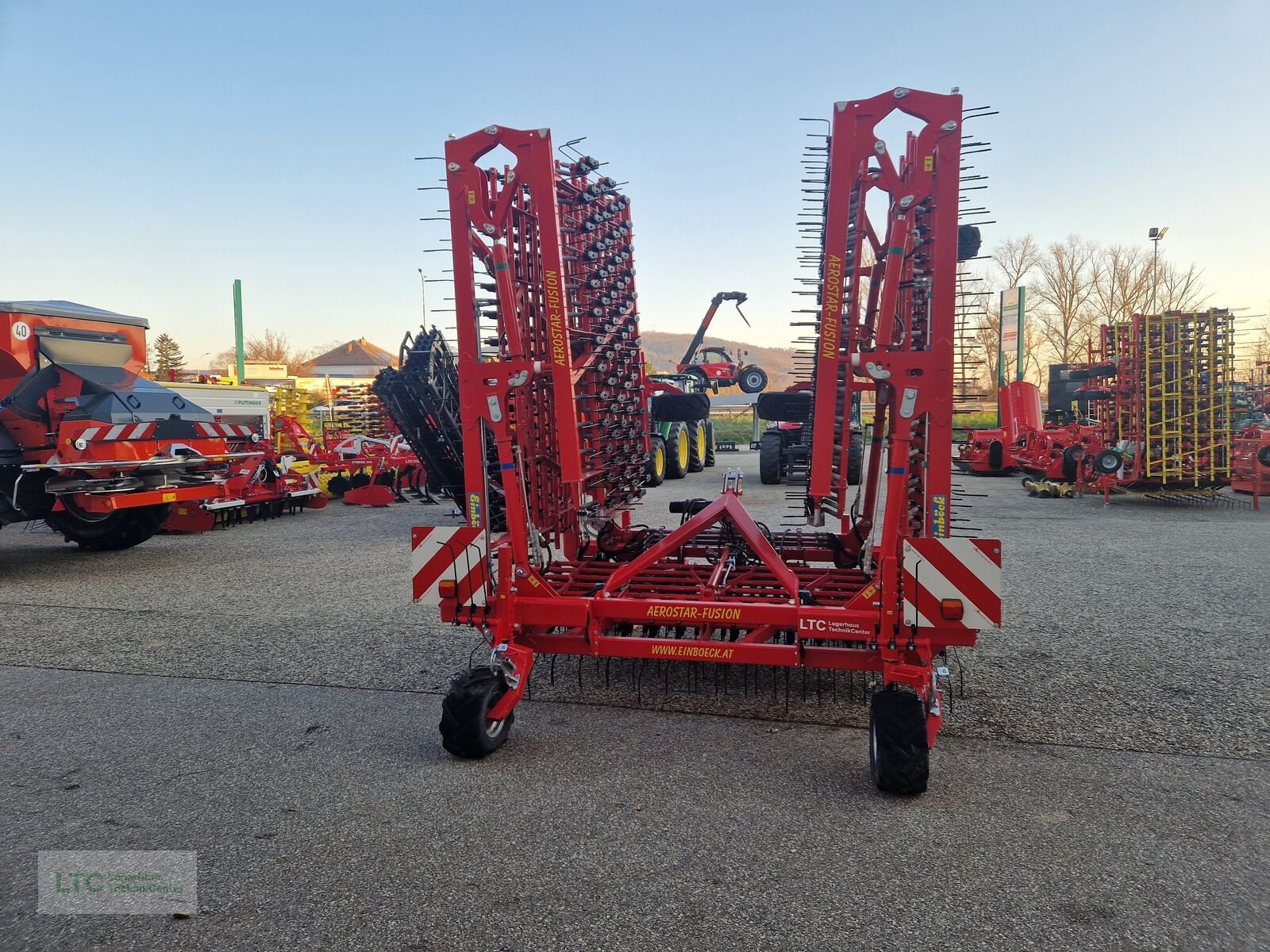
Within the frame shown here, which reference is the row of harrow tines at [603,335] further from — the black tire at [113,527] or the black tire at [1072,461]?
the black tire at [1072,461]

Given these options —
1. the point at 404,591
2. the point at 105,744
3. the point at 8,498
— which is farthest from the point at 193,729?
the point at 8,498

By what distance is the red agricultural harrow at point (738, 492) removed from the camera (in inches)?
Result: 132

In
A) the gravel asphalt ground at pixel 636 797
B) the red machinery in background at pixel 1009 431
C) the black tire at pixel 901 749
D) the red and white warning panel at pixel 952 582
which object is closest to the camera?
the gravel asphalt ground at pixel 636 797

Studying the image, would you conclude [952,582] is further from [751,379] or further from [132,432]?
[751,379]

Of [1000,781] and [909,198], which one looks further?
[909,198]

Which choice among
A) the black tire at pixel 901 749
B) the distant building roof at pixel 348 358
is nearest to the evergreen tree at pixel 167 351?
the distant building roof at pixel 348 358

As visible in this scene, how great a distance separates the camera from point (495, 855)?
8.71 feet

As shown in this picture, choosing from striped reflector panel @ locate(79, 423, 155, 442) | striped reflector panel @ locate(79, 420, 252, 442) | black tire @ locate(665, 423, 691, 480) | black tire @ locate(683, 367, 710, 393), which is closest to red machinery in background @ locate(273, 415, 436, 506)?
striped reflector panel @ locate(79, 420, 252, 442)

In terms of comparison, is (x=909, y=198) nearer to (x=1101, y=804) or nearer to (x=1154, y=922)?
(x=1101, y=804)

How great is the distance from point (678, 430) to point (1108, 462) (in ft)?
24.1

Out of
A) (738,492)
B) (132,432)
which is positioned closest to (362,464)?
(132,432)

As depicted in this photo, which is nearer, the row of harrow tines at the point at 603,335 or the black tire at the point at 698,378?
the row of harrow tines at the point at 603,335

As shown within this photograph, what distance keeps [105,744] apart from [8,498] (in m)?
5.01

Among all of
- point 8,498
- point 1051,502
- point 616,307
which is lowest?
point 1051,502
